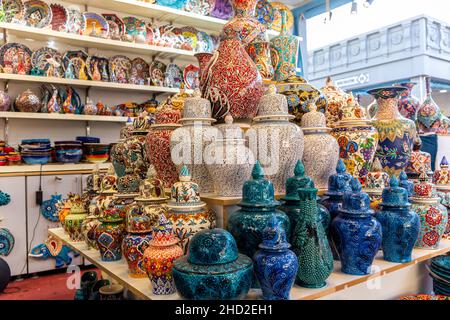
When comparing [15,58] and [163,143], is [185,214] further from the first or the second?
[15,58]

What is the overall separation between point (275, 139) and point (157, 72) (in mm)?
2517

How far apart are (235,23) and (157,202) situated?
760 mm

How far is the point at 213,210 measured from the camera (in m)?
1.15

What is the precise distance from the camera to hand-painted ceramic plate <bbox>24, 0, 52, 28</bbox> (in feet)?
9.39

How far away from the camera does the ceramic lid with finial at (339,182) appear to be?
46.5 inches

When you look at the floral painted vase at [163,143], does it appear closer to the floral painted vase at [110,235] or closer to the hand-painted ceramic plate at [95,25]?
the floral painted vase at [110,235]

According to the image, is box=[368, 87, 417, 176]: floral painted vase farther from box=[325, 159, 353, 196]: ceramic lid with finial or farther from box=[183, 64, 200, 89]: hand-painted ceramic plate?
box=[183, 64, 200, 89]: hand-painted ceramic plate

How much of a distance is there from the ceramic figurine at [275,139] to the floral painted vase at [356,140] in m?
0.28

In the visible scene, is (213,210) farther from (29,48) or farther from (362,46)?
(362,46)

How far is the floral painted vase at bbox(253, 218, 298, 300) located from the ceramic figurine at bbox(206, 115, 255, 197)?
25 centimetres

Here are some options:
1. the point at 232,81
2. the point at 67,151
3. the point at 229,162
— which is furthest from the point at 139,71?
the point at 229,162

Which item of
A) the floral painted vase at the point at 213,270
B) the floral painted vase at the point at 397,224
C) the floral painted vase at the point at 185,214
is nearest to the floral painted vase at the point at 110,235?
the floral painted vase at the point at 185,214

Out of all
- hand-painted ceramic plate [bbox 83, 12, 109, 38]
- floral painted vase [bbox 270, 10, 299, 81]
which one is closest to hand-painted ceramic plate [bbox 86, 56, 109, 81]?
hand-painted ceramic plate [bbox 83, 12, 109, 38]
